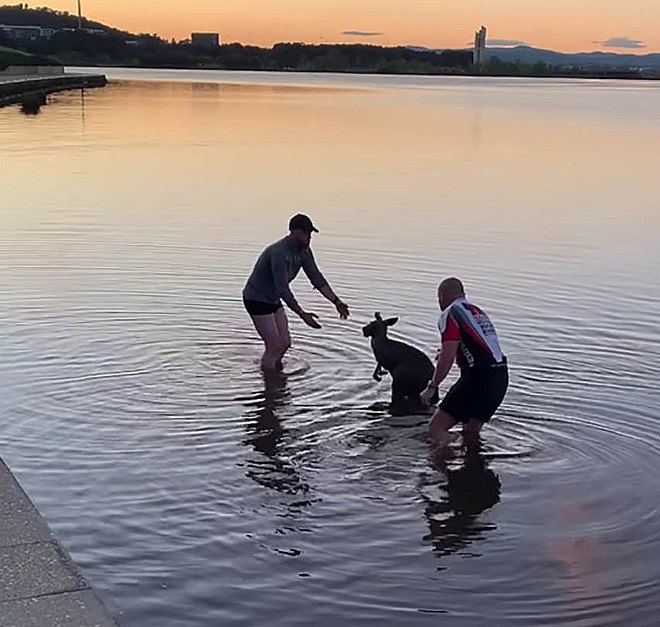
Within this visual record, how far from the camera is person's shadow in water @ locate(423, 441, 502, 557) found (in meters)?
7.44

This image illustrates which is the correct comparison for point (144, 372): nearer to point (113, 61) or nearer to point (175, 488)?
point (175, 488)

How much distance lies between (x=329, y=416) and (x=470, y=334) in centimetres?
196

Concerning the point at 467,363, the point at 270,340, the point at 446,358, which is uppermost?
the point at 446,358

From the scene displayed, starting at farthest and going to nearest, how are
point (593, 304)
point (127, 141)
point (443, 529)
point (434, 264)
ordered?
point (127, 141) < point (434, 264) < point (593, 304) < point (443, 529)

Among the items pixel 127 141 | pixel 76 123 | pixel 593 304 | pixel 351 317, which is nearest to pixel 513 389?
pixel 351 317

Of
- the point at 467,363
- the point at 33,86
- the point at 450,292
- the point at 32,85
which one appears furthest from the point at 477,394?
the point at 33,86

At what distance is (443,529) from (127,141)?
31807mm

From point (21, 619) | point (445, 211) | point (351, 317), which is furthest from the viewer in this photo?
point (445, 211)

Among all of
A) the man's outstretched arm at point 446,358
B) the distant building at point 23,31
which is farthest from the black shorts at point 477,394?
the distant building at point 23,31

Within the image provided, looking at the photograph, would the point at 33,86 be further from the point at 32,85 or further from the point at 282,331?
the point at 282,331

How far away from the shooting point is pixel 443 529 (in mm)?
7590

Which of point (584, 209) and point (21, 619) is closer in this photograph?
point (21, 619)

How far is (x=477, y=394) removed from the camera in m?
8.61

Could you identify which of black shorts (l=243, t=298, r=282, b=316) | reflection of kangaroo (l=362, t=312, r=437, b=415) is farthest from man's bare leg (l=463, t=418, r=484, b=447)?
black shorts (l=243, t=298, r=282, b=316)
